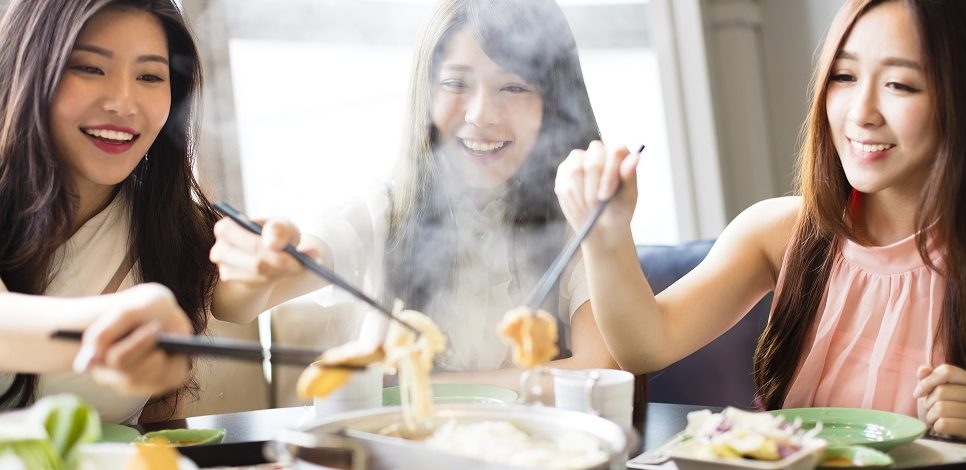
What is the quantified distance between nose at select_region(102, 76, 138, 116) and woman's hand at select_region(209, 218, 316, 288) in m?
0.45

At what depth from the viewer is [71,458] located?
1.00 metres

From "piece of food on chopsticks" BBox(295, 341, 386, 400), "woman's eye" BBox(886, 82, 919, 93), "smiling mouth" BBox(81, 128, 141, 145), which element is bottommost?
"piece of food on chopsticks" BBox(295, 341, 386, 400)

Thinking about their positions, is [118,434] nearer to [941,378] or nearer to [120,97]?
[120,97]

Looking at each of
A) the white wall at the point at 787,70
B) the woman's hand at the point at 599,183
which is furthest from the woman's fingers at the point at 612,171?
the white wall at the point at 787,70

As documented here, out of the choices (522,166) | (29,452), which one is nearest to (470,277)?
(522,166)

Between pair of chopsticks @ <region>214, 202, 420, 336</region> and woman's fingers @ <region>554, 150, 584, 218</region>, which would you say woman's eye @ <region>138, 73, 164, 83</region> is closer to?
pair of chopsticks @ <region>214, 202, 420, 336</region>

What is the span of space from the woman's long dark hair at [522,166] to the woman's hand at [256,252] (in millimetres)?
667

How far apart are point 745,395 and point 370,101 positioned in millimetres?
1727

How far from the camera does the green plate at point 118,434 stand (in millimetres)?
1436

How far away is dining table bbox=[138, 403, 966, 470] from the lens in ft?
3.92

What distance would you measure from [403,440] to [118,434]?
28.1 inches

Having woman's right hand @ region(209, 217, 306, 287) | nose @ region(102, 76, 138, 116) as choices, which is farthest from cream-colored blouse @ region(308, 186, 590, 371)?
woman's right hand @ region(209, 217, 306, 287)

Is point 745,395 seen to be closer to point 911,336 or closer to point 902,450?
point 911,336

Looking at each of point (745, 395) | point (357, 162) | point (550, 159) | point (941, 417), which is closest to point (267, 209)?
point (357, 162)
